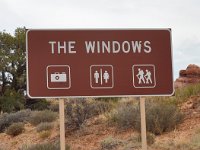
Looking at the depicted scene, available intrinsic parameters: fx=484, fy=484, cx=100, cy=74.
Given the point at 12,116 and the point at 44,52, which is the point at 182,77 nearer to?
the point at 12,116

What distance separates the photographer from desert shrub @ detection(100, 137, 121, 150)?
40.4ft

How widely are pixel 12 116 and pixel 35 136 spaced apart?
531cm

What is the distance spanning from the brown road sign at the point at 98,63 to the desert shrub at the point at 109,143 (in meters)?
5.28

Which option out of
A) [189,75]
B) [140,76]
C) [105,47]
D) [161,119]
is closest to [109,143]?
[161,119]

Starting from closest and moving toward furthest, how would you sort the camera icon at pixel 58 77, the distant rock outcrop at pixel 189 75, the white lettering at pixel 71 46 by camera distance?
the camera icon at pixel 58 77 < the white lettering at pixel 71 46 < the distant rock outcrop at pixel 189 75

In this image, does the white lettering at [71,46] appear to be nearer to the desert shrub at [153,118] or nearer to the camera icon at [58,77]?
the camera icon at [58,77]

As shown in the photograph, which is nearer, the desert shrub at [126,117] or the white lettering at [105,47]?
the white lettering at [105,47]

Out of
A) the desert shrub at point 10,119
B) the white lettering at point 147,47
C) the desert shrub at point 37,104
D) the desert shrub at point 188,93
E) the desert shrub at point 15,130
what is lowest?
the desert shrub at point 15,130

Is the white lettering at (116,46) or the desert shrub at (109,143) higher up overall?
the white lettering at (116,46)

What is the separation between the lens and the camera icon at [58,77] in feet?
22.9

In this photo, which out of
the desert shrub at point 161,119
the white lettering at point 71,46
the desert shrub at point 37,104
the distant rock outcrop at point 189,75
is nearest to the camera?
the white lettering at point 71,46

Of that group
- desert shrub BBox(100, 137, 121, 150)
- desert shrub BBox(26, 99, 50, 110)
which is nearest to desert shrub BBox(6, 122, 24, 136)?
desert shrub BBox(100, 137, 121, 150)

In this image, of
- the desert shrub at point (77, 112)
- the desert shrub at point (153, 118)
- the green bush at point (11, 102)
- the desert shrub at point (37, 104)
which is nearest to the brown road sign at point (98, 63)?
the desert shrub at point (153, 118)

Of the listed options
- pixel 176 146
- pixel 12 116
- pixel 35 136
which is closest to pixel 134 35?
pixel 176 146
